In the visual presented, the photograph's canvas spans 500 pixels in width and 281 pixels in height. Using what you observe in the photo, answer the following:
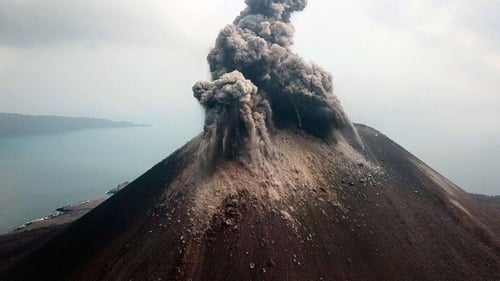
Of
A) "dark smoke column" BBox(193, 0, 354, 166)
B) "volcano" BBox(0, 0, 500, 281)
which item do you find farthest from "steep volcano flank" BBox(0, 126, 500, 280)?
"dark smoke column" BBox(193, 0, 354, 166)

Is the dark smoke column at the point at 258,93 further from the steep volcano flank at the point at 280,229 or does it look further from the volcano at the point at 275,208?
the steep volcano flank at the point at 280,229

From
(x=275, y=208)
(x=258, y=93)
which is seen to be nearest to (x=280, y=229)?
(x=275, y=208)

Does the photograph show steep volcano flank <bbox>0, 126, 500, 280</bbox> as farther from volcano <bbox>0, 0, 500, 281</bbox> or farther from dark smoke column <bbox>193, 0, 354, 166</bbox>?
dark smoke column <bbox>193, 0, 354, 166</bbox>

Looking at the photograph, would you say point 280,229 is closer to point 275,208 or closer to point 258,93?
point 275,208

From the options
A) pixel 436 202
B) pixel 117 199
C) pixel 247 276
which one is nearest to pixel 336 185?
pixel 436 202

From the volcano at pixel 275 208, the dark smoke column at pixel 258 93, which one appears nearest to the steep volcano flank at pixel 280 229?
the volcano at pixel 275 208

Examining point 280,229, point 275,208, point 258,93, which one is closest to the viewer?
point 280,229
